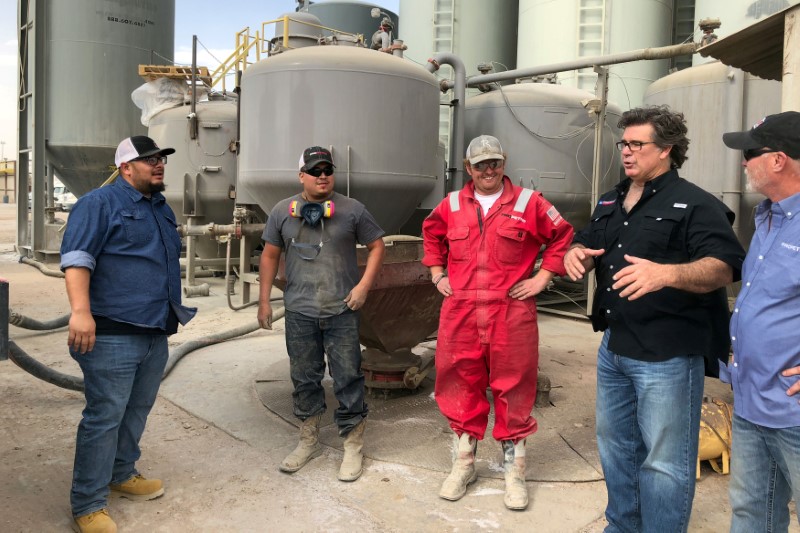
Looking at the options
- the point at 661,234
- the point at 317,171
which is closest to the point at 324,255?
the point at 317,171

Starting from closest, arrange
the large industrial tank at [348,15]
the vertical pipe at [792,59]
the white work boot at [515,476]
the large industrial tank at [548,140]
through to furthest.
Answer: the vertical pipe at [792,59] < the white work boot at [515,476] < the large industrial tank at [548,140] < the large industrial tank at [348,15]

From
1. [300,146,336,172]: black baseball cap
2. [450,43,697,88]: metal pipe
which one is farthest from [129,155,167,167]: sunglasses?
[450,43,697,88]: metal pipe

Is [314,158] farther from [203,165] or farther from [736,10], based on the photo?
[736,10]

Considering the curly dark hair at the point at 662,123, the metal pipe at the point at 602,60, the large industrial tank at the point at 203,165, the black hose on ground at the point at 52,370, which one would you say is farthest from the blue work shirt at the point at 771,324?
the large industrial tank at the point at 203,165

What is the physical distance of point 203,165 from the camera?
9.62 m

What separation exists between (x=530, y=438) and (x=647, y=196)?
2.03 metres

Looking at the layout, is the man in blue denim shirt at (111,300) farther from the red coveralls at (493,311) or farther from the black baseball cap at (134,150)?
the red coveralls at (493,311)

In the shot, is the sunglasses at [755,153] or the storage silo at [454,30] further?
the storage silo at [454,30]

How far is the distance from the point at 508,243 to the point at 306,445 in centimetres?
155

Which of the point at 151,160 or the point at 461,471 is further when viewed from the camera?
the point at 461,471

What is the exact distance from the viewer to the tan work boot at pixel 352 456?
133 inches

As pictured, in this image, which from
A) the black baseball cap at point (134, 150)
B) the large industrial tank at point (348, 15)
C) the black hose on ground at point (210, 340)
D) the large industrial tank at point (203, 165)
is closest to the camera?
the black baseball cap at point (134, 150)

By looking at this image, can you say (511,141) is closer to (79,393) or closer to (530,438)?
(530,438)

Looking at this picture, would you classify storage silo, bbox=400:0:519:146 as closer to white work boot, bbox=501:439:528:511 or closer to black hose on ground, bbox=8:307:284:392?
black hose on ground, bbox=8:307:284:392
